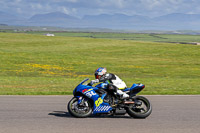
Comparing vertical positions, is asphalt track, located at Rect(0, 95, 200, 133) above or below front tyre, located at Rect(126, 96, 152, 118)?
below

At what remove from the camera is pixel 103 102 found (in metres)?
9.67

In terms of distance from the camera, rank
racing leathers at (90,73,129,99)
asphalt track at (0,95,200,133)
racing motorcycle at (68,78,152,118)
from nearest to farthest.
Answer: asphalt track at (0,95,200,133)
racing leathers at (90,73,129,99)
racing motorcycle at (68,78,152,118)

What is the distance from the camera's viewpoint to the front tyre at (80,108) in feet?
31.9

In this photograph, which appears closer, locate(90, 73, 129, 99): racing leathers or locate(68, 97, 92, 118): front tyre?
locate(90, 73, 129, 99): racing leathers

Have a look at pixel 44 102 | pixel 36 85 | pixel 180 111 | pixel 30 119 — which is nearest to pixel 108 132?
pixel 30 119

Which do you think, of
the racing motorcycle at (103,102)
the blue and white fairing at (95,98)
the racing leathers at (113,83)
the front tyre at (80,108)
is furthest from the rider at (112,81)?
the front tyre at (80,108)

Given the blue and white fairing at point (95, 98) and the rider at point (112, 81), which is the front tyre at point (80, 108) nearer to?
the blue and white fairing at point (95, 98)

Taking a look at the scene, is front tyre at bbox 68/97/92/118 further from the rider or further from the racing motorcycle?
the rider

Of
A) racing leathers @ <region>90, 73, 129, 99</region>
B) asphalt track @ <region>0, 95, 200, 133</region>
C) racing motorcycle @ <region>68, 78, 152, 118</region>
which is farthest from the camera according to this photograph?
racing motorcycle @ <region>68, 78, 152, 118</region>

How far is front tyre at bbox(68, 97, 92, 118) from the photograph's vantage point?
31.9 ft

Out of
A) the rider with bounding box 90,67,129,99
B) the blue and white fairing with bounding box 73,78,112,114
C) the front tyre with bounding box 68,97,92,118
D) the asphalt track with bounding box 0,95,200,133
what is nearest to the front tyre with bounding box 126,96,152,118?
the asphalt track with bounding box 0,95,200,133

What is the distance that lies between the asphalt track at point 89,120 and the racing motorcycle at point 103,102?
0.66ft

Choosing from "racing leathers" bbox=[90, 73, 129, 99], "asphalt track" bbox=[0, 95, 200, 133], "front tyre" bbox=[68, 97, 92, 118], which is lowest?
"asphalt track" bbox=[0, 95, 200, 133]

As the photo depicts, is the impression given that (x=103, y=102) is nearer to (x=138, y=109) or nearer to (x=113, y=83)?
(x=113, y=83)
